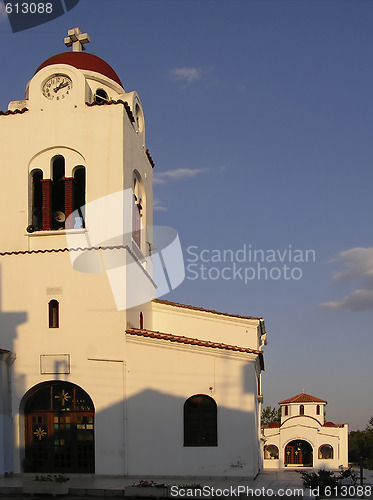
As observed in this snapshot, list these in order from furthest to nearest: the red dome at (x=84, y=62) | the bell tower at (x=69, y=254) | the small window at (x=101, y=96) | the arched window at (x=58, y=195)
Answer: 1. the red dome at (x=84, y=62)
2. the small window at (x=101, y=96)
3. the arched window at (x=58, y=195)
4. the bell tower at (x=69, y=254)

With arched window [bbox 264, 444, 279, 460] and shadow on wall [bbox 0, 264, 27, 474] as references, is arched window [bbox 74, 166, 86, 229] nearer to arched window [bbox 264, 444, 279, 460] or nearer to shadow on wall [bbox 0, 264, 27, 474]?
shadow on wall [bbox 0, 264, 27, 474]

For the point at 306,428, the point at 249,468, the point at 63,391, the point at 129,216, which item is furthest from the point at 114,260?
the point at 306,428

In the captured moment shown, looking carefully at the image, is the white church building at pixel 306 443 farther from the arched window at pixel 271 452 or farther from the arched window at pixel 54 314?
the arched window at pixel 54 314

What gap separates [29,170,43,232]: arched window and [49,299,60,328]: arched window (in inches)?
120

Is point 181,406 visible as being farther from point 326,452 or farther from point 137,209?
point 326,452

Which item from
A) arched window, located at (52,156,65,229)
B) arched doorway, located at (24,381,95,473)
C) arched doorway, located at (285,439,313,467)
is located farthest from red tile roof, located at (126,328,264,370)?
arched doorway, located at (285,439,313,467)

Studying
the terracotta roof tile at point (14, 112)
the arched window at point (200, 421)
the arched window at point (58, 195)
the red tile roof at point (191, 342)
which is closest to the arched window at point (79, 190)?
the arched window at point (58, 195)

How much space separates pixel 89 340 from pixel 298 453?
4112 centimetres

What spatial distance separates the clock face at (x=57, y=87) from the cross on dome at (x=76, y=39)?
3523mm

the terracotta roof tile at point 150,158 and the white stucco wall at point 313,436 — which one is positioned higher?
the terracotta roof tile at point 150,158

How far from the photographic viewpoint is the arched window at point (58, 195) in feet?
80.2

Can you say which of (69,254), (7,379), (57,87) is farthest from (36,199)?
(7,379)

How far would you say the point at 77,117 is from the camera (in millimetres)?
23594

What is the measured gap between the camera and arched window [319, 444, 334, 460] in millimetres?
55359
